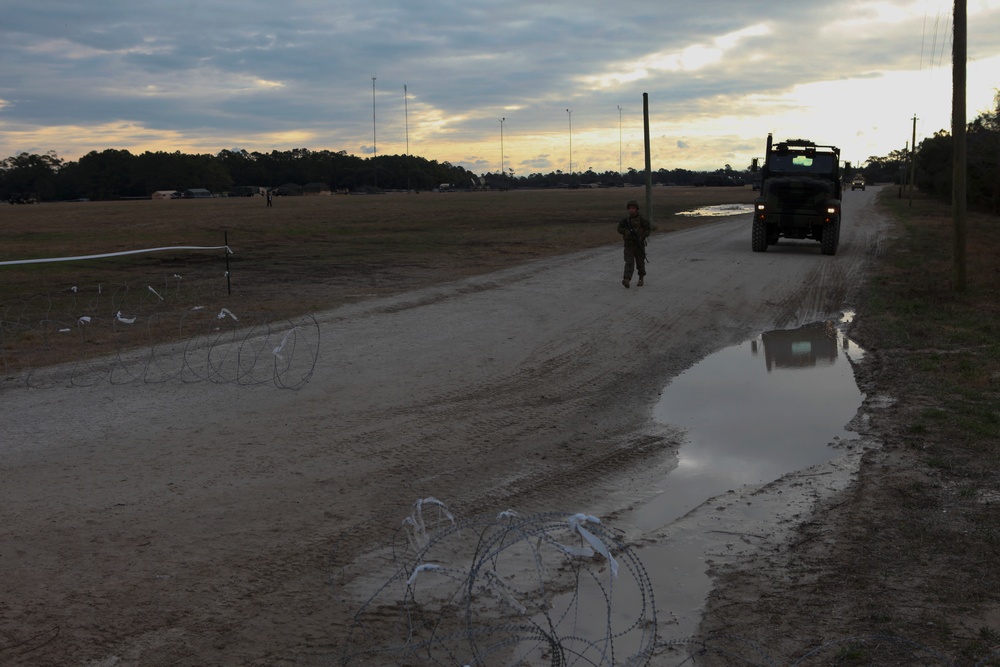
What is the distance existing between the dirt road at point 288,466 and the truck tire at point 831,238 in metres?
12.4

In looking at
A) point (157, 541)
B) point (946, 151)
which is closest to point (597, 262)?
point (157, 541)

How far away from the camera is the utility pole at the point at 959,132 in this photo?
16625 mm

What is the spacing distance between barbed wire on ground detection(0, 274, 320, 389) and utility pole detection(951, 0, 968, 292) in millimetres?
12263

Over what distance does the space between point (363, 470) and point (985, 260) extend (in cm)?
2207

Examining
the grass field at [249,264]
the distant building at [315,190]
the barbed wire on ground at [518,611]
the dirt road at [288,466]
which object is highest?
the distant building at [315,190]

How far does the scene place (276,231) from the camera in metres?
41.2

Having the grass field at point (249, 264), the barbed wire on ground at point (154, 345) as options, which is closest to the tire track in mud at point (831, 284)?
the grass field at point (249, 264)

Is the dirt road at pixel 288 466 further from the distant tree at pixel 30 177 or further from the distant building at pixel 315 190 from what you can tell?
the distant tree at pixel 30 177

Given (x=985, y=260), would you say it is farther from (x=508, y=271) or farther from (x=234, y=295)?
(x=234, y=295)

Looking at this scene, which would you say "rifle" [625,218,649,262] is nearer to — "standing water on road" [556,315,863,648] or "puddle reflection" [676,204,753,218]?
"standing water on road" [556,315,863,648]

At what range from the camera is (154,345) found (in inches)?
482

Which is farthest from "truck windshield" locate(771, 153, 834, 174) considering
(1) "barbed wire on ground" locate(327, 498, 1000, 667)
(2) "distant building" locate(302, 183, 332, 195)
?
(2) "distant building" locate(302, 183, 332, 195)

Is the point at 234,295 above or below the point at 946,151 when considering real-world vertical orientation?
below

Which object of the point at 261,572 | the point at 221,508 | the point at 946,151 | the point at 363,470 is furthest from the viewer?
the point at 946,151
